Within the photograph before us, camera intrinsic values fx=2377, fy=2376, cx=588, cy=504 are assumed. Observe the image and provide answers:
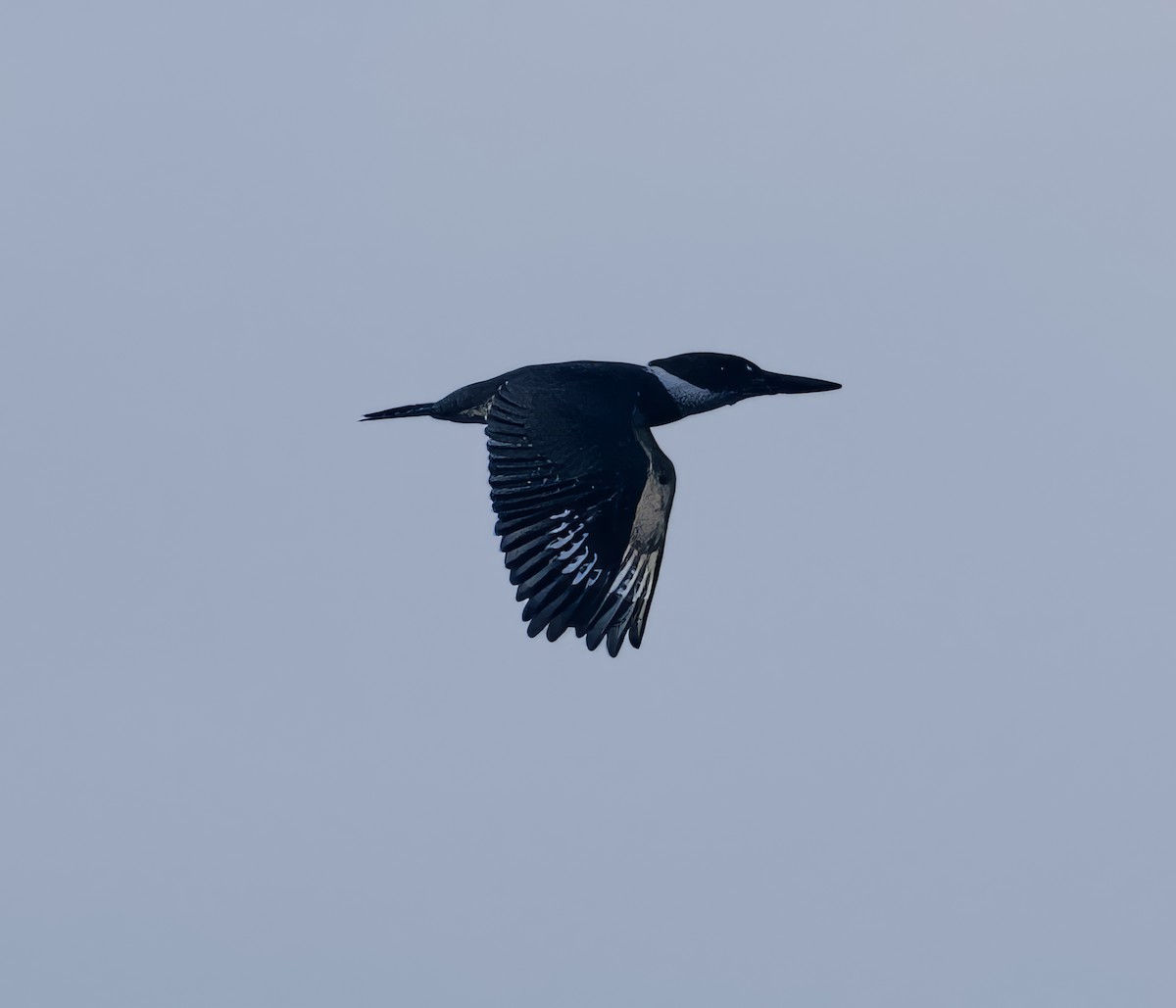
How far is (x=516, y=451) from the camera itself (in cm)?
1362

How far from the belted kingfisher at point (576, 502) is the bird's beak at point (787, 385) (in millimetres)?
1541

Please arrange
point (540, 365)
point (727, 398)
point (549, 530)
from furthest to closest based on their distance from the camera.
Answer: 1. point (727, 398)
2. point (540, 365)
3. point (549, 530)

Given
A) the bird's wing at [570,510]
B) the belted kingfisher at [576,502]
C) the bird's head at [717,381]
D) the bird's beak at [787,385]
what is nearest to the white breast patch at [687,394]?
the bird's head at [717,381]

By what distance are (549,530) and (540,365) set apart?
1.56m

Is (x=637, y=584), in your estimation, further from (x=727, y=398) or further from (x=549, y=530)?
(x=727, y=398)

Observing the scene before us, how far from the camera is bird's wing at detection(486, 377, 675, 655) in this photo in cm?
1339

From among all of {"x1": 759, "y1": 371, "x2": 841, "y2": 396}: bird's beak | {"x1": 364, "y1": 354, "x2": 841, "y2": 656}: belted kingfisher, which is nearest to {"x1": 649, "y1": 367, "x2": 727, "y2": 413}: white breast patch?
{"x1": 759, "y1": 371, "x2": 841, "y2": 396}: bird's beak

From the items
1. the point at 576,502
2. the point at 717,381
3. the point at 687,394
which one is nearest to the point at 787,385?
the point at 717,381

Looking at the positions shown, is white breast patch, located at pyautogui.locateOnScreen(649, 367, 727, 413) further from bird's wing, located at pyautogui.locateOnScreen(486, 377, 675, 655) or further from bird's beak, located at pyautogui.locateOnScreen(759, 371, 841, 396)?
bird's wing, located at pyautogui.locateOnScreen(486, 377, 675, 655)

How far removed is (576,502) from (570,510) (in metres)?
0.06

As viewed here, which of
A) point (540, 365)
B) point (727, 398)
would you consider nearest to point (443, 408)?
point (540, 365)

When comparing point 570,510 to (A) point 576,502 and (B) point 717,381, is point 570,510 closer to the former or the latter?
(A) point 576,502

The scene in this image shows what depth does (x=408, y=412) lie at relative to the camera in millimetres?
15406

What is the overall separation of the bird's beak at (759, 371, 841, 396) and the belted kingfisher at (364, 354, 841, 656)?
1541mm
